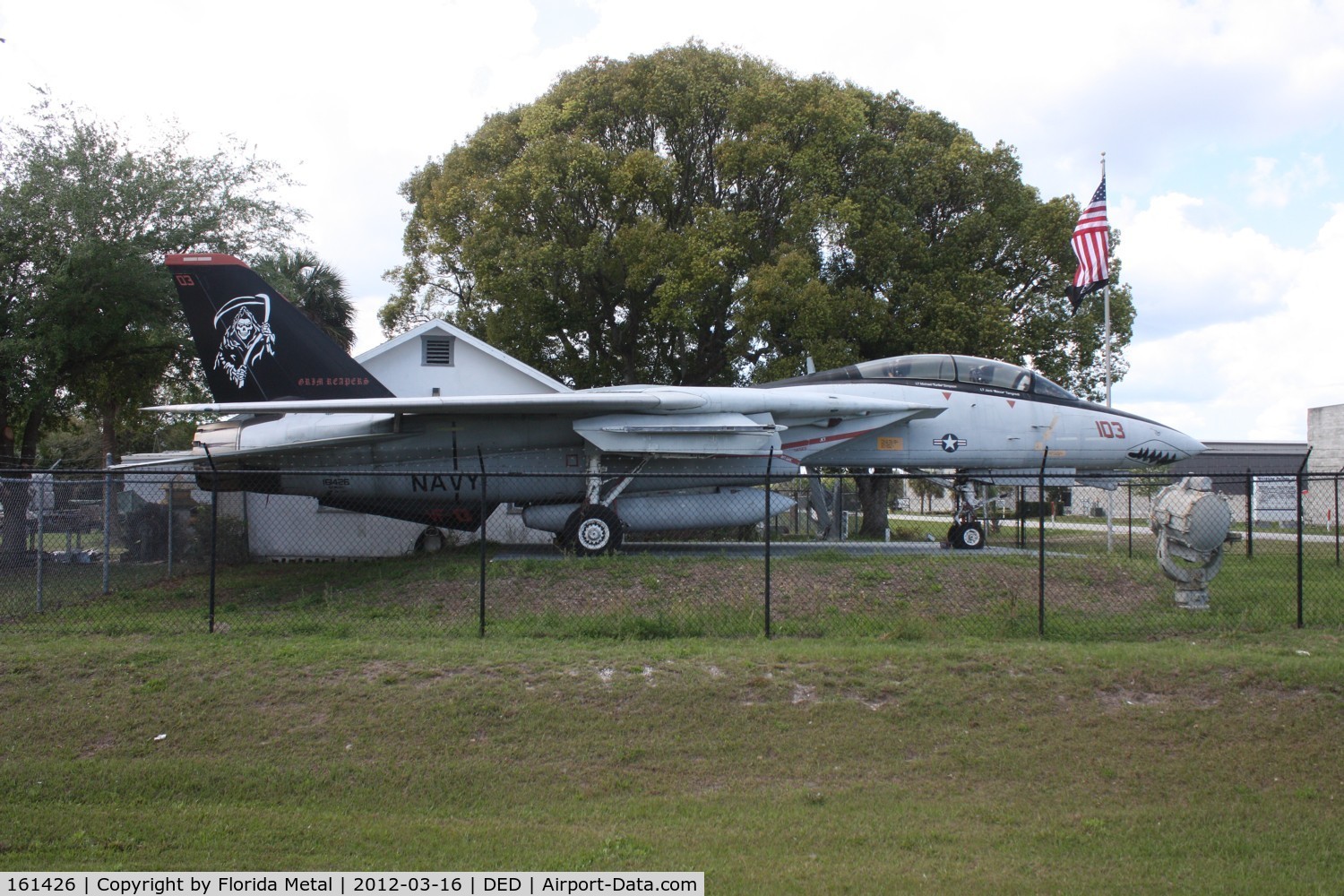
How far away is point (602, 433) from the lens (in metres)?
14.7

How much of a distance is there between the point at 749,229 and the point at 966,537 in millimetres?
12690

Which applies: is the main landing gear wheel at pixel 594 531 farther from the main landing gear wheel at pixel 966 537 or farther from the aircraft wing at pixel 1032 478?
the main landing gear wheel at pixel 966 537

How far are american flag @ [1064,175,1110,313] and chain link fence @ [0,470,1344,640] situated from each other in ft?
18.1

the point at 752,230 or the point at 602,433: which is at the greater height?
the point at 752,230

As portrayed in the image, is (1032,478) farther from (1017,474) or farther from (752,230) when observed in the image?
(752,230)

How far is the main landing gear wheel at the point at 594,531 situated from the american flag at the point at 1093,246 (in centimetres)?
1266

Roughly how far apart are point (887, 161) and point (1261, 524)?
19.7 metres

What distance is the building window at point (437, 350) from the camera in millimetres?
19438

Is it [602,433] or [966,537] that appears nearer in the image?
[602,433]

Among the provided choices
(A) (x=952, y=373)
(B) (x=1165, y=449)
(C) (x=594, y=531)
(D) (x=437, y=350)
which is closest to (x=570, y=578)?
(C) (x=594, y=531)

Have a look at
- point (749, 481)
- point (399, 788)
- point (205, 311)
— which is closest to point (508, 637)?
point (399, 788)
